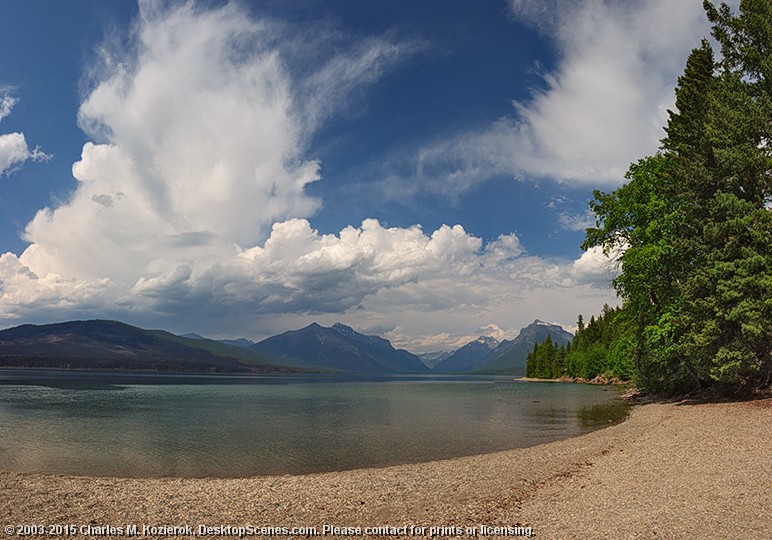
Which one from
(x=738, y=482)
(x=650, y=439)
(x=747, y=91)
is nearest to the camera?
(x=738, y=482)

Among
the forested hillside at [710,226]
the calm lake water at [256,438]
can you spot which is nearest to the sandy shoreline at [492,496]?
the calm lake water at [256,438]

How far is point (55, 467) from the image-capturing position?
26.8 meters

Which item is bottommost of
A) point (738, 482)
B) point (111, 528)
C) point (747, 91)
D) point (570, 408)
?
point (570, 408)

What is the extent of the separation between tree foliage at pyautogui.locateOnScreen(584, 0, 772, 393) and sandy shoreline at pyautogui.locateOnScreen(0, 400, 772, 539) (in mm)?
10738

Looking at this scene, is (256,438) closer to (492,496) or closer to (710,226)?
(492,496)

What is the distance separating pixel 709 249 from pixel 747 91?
13503mm

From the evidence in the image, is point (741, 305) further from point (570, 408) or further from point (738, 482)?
point (570, 408)

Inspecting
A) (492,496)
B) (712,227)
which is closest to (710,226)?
(712,227)

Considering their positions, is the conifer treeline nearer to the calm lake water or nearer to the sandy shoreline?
the calm lake water

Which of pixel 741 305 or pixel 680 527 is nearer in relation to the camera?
pixel 680 527

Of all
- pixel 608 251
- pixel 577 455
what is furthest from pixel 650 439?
pixel 608 251

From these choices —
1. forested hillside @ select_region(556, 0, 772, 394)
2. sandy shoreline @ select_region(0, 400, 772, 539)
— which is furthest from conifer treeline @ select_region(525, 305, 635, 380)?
sandy shoreline @ select_region(0, 400, 772, 539)

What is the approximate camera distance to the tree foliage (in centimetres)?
3266

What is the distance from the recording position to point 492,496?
54.6 feet
